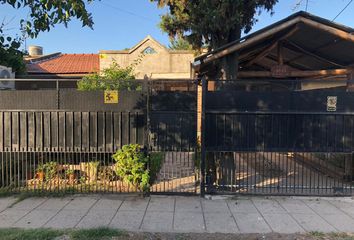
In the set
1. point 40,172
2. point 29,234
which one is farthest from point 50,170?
point 29,234

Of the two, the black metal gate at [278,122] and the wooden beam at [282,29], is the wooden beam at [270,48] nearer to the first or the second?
the wooden beam at [282,29]

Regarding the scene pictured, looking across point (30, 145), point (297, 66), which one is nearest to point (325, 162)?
point (297, 66)

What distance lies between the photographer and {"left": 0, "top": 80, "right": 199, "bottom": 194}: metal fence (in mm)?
7746

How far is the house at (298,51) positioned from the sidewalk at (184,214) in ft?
8.62

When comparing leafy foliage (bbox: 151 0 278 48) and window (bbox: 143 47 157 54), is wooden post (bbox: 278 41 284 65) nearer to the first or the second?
leafy foliage (bbox: 151 0 278 48)

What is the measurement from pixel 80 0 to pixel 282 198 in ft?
18.1

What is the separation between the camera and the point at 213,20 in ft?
26.8

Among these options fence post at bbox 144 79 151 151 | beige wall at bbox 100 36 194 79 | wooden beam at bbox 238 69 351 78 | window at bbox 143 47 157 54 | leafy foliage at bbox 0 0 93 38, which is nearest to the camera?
leafy foliage at bbox 0 0 93 38

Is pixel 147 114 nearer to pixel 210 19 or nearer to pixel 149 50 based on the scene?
pixel 210 19

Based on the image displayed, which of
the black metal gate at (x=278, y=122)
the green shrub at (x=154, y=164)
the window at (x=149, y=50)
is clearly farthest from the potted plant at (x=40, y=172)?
the window at (x=149, y=50)

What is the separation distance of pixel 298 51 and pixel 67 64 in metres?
17.9

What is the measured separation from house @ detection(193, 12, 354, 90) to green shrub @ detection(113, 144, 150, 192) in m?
2.83

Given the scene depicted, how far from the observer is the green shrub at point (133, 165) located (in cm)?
766

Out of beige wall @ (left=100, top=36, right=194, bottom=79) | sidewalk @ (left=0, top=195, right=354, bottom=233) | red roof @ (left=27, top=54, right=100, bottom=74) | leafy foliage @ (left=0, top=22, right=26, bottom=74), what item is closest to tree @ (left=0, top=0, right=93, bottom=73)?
leafy foliage @ (left=0, top=22, right=26, bottom=74)
